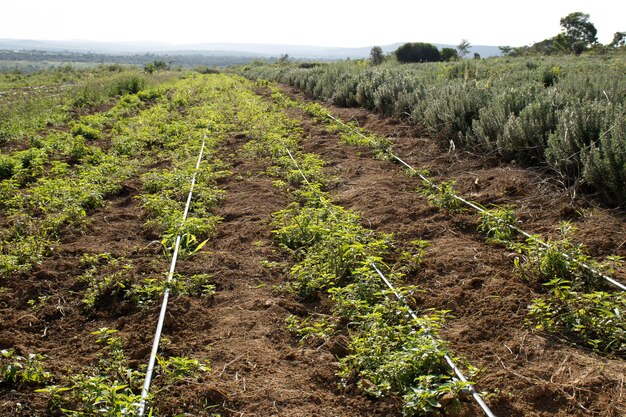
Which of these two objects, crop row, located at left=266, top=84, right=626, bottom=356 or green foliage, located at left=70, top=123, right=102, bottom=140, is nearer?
crop row, located at left=266, top=84, right=626, bottom=356

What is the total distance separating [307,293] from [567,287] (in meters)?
2.29

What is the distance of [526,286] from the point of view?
4672 mm

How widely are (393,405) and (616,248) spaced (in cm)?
329

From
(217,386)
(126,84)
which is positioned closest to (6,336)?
(217,386)

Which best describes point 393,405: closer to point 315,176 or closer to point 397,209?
point 397,209

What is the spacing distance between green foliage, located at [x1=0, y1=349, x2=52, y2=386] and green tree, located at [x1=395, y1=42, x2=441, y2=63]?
55989 mm

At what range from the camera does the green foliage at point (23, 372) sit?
11.7 ft

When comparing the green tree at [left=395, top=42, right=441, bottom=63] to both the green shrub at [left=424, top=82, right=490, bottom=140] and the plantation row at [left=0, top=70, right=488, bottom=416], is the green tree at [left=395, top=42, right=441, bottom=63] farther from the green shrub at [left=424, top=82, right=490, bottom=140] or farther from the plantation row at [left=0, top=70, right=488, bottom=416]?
the plantation row at [left=0, top=70, right=488, bottom=416]

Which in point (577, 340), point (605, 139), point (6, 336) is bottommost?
point (6, 336)

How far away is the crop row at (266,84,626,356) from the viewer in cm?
381

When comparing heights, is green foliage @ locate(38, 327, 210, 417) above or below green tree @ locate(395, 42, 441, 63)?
below

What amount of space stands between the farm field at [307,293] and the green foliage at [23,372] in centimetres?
1

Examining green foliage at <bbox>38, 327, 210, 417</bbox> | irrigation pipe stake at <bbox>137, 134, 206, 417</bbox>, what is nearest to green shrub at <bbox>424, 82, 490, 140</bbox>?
irrigation pipe stake at <bbox>137, 134, 206, 417</bbox>

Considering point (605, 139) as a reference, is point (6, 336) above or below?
below
